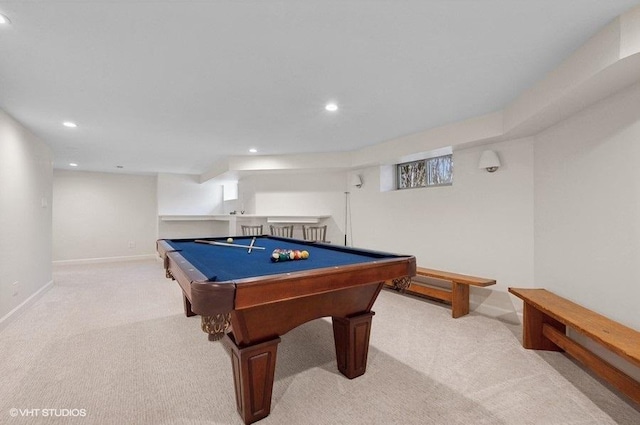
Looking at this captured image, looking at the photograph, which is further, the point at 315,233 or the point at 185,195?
the point at 185,195

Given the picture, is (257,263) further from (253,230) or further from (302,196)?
(253,230)

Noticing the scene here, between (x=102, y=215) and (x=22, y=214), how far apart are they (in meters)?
3.97

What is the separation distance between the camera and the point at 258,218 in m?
5.97

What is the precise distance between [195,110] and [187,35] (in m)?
1.31

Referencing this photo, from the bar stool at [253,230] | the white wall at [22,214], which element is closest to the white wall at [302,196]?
the bar stool at [253,230]

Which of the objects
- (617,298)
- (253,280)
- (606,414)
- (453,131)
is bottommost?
(606,414)

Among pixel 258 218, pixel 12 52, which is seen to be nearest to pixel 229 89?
pixel 12 52

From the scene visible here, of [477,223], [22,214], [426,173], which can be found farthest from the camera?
[426,173]

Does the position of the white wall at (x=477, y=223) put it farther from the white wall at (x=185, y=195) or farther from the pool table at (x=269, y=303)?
the white wall at (x=185, y=195)

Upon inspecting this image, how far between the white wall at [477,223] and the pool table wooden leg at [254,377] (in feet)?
9.08

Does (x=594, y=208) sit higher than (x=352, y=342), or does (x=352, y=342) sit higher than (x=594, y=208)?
(x=594, y=208)

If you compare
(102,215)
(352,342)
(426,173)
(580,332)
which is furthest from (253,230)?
(580,332)

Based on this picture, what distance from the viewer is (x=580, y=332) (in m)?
1.86

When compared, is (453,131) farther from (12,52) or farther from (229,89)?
(12,52)
